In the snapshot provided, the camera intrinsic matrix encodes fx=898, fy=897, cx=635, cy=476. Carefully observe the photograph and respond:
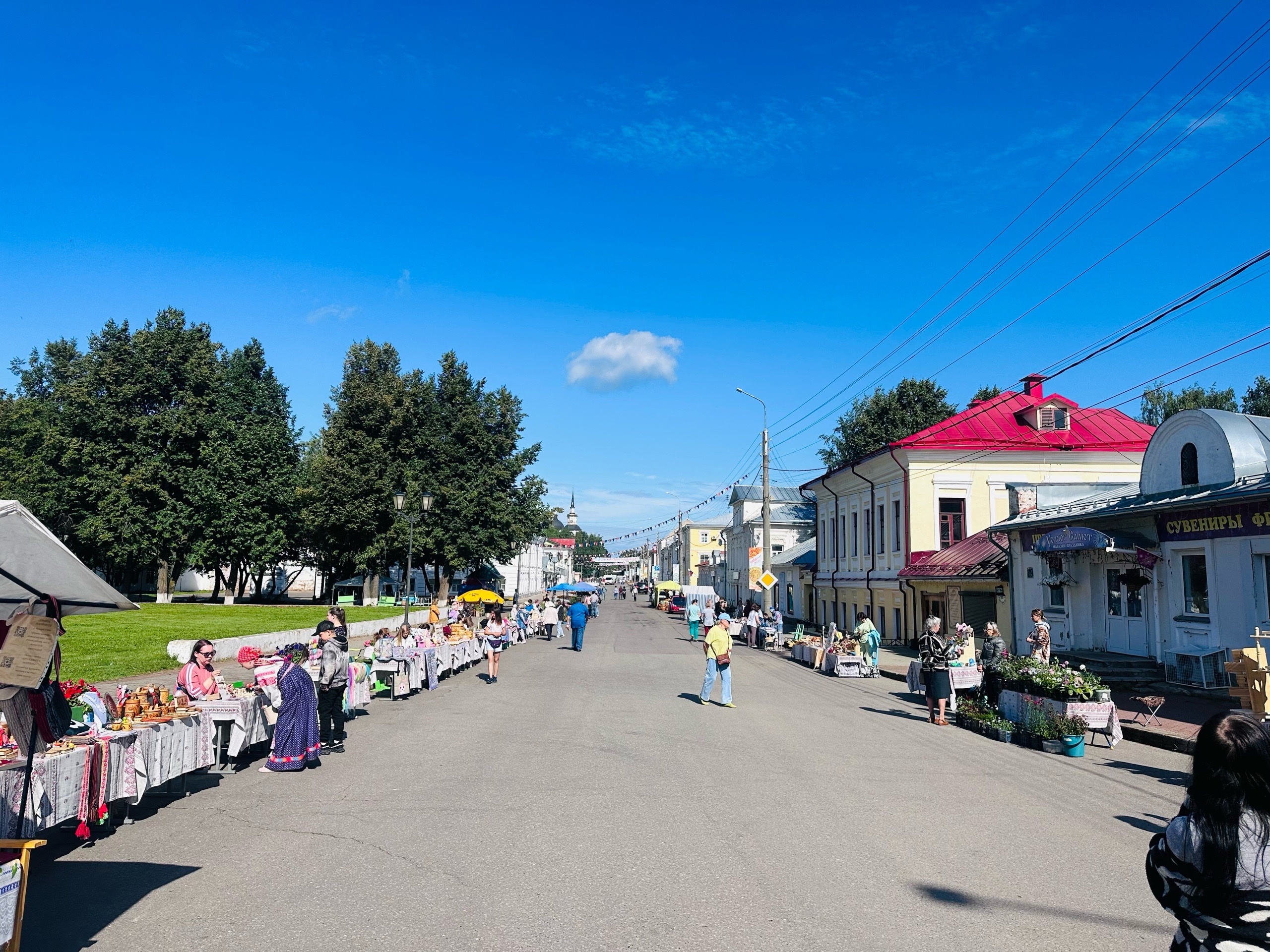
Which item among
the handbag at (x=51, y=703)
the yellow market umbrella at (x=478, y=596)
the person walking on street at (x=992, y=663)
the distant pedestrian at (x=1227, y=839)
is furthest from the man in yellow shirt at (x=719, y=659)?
the yellow market umbrella at (x=478, y=596)

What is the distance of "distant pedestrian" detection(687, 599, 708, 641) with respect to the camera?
125 feet

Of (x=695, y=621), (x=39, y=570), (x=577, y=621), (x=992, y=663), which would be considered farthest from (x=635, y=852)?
(x=695, y=621)

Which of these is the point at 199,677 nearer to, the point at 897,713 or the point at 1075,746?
the point at 1075,746

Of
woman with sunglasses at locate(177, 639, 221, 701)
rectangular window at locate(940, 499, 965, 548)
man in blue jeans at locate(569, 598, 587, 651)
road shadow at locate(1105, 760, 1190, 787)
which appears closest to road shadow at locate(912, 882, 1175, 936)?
road shadow at locate(1105, 760, 1190, 787)

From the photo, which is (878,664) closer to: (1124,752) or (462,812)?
(1124,752)

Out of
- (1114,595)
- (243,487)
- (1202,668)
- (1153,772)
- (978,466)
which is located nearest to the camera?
(1153,772)

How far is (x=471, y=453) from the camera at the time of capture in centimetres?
5178

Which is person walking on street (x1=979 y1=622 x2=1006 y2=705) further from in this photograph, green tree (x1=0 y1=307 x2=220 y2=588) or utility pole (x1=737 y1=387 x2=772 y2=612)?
green tree (x1=0 y1=307 x2=220 y2=588)

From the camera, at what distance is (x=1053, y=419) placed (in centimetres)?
3556

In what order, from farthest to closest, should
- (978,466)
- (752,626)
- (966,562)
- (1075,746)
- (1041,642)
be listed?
(752,626)
(978,466)
(966,562)
(1041,642)
(1075,746)

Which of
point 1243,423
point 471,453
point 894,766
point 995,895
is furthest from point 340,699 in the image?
Result: point 471,453

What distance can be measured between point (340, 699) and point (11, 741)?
4.43m

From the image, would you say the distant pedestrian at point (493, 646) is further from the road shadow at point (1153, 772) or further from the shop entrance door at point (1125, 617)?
the shop entrance door at point (1125, 617)

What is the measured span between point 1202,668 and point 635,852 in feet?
49.0
